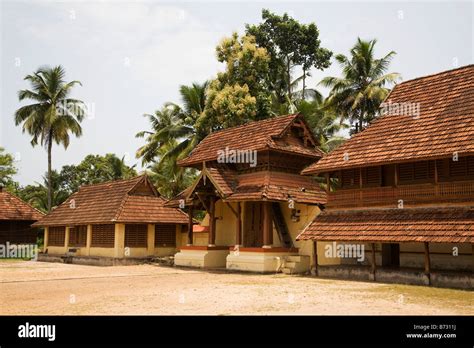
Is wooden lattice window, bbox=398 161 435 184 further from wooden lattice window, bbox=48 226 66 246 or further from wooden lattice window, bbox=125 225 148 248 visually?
wooden lattice window, bbox=48 226 66 246

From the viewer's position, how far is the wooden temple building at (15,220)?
117 feet

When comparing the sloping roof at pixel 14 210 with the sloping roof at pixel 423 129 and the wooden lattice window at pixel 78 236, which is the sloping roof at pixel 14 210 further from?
the sloping roof at pixel 423 129

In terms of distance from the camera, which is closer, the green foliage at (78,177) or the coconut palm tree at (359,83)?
the coconut palm tree at (359,83)

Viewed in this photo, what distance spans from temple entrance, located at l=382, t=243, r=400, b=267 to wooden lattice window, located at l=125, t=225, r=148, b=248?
1365cm

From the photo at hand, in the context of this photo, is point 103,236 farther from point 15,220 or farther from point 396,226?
point 396,226

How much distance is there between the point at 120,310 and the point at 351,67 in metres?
26.8

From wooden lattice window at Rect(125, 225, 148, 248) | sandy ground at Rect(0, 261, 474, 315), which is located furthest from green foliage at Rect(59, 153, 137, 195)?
sandy ground at Rect(0, 261, 474, 315)

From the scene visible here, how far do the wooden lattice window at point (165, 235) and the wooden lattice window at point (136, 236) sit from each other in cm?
82

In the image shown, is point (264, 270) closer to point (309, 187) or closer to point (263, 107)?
point (309, 187)

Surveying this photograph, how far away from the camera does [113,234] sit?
27203 millimetres
